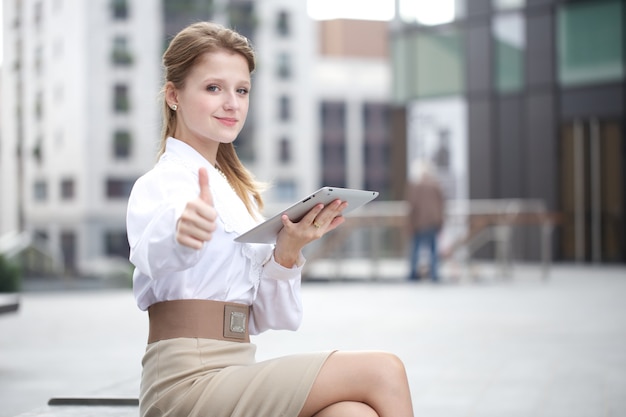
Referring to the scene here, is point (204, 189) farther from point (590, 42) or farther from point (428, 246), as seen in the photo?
point (590, 42)

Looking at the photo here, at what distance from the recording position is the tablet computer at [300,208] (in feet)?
6.53

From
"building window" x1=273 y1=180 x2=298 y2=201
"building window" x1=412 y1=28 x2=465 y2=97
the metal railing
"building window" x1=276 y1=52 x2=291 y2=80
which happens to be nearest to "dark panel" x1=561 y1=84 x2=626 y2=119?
"building window" x1=412 y1=28 x2=465 y2=97

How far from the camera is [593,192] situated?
16.9 metres

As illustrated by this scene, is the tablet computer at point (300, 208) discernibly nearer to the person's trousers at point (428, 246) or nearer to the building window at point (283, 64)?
the person's trousers at point (428, 246)

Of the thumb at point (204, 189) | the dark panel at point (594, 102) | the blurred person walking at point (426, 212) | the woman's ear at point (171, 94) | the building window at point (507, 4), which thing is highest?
the building window at point (507, 4)

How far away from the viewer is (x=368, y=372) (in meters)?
1.95

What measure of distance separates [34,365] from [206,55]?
14.4 ft

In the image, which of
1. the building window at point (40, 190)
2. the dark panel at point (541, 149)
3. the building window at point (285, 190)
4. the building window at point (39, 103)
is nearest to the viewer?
the dark panel at point (541, 149)

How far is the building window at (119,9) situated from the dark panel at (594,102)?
37325mm

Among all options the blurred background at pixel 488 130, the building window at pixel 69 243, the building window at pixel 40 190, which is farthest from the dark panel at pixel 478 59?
the building window at pixel 40 190

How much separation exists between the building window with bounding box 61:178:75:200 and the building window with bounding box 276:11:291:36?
58.8ft

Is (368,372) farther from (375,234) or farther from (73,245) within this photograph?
(73,245)

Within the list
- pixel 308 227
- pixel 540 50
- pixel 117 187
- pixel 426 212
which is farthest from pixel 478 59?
pixel 117 187

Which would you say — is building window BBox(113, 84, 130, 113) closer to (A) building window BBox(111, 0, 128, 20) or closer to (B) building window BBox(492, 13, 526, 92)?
(A) building window BBox(111, 0, 128, 20)
